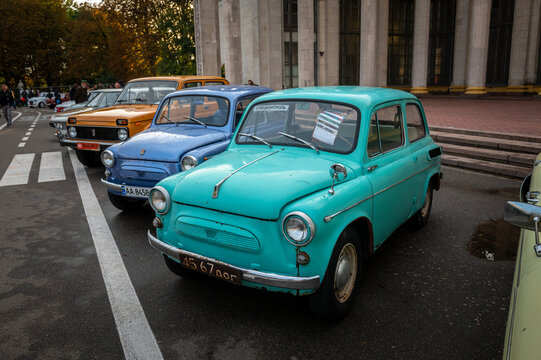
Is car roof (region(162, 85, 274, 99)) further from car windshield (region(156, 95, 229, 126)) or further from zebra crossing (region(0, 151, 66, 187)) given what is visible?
zebra crossing (region(0, 151, 66, 187))

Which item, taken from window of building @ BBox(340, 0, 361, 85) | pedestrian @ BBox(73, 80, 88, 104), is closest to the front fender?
pedestrian @ BBox(73, 80, 88, 104)

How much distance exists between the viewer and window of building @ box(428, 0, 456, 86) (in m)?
27.8

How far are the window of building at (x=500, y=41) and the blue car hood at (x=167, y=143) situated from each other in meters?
24.0

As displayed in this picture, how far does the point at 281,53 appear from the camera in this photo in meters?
27.1

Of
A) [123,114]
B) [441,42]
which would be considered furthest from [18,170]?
[441,42]

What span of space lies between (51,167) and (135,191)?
18.8ft

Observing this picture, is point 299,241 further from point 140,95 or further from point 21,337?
point 140,95

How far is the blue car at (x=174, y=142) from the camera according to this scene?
5.45 meters

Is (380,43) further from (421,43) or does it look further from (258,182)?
(258,182)

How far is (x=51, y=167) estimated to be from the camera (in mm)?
10062

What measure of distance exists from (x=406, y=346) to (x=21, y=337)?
298 centimetres

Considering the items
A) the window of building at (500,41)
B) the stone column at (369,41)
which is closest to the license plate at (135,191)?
the stone column at (369,41)

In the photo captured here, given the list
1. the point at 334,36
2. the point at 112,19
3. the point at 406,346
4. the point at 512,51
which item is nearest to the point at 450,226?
the point at 406,346

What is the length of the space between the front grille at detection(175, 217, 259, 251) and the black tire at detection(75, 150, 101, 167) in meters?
7.36
